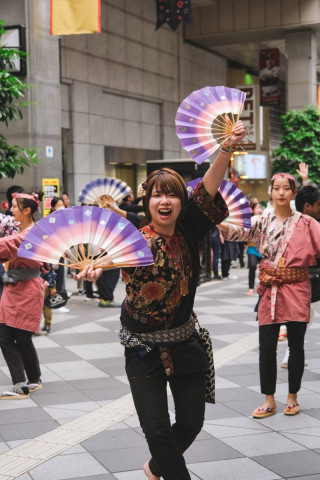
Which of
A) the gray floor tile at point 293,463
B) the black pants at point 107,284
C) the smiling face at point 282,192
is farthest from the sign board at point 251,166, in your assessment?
the gray floor tile at point 293,463

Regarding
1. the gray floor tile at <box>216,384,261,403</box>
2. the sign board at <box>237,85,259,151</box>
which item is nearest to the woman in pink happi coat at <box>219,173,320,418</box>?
the gray floor tile at <box>216,384,261,403</box>

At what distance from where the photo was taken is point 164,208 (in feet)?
11.2

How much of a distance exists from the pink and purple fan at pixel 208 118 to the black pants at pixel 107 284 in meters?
7.45

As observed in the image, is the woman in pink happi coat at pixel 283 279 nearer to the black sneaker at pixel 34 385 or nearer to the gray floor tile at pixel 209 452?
the gray floor tile at pixel 209 452

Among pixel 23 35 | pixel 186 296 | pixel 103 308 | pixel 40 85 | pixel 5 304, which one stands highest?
pixel 23 35

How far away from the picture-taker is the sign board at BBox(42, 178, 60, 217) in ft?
40.7

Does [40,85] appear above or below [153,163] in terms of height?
above

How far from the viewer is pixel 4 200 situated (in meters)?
12.7

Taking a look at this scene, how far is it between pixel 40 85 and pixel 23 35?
2.83ft

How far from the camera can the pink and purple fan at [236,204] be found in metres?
4.52

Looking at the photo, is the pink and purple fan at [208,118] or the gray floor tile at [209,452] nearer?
the pink and purple fan at [208,118]

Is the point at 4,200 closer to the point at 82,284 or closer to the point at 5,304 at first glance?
the point at 82,284

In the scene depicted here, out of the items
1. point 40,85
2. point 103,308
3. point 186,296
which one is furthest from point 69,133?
point 186,296

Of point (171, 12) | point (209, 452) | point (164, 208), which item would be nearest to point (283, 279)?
point (209, 452)
